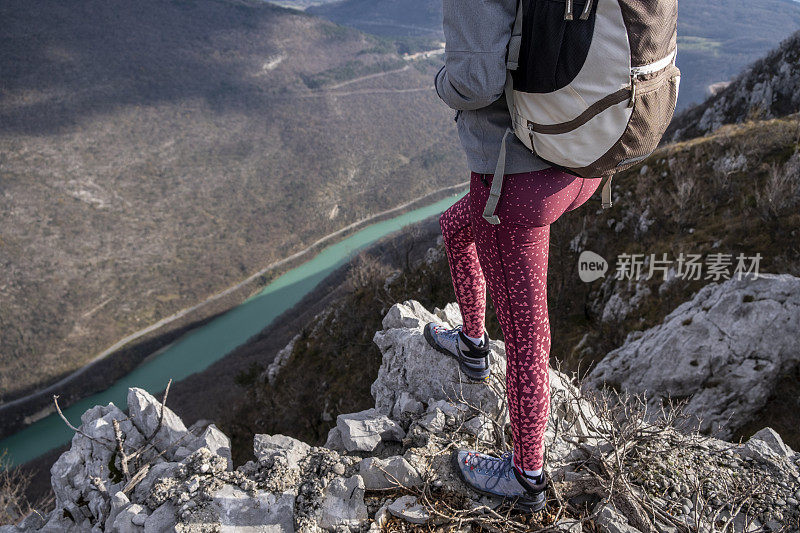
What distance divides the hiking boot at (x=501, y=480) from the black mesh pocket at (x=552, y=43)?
7.66 feet

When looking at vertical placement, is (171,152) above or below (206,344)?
above

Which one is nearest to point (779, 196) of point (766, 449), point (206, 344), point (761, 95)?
point (766, 449)

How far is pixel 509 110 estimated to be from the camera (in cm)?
214

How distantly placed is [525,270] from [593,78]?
1.03 meters

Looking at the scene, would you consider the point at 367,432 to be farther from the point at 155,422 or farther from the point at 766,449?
the point at 155,422

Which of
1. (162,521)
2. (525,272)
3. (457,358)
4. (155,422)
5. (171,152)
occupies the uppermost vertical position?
(525,272)

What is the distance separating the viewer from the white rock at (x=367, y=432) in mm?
4008

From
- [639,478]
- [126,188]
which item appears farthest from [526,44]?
[126,188]

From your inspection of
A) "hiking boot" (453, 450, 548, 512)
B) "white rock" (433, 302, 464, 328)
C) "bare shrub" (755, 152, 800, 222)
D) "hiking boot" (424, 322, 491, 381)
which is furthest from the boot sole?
"bare shrub" (755, 152, 800, 222)

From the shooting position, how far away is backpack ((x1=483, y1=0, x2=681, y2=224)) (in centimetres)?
174

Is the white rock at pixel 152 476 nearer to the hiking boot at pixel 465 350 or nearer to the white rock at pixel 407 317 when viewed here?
the hiking boot at pixel 465 350

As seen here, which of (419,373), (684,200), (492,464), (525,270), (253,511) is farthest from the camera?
(684,200)

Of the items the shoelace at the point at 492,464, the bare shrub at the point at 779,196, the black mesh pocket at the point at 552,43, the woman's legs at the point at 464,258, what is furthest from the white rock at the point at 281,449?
the bare shrub at the point at 779,196

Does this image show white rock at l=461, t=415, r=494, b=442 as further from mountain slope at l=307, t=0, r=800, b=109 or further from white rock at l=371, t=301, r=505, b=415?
mountain slope at l=307, t=0, r=800, b=109
